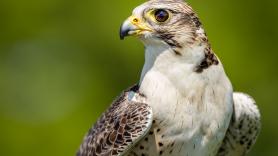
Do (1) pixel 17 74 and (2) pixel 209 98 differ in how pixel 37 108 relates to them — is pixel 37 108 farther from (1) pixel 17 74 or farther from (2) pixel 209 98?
(2) pixel 209 98

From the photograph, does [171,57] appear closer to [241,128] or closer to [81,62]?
[241,128]

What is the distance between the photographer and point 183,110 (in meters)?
9.00

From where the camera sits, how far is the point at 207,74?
357 inches

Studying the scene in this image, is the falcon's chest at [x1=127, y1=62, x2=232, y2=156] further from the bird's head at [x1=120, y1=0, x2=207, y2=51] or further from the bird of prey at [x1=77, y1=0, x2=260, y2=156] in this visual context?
the bird's head at [x1=120, y1=0, x2=207, y2=51]

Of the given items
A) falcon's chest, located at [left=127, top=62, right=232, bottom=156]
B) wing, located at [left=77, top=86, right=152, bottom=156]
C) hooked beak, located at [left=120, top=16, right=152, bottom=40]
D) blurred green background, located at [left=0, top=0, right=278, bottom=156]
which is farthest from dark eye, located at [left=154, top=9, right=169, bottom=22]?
blurred green background, located at [left=0, top=0, right=278, bottom=156]

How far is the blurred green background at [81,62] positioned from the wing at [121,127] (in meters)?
7.19

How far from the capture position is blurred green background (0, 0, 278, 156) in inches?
683

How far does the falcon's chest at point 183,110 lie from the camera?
354 inches

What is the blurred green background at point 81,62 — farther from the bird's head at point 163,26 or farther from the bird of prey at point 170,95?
the bird's head at point 163,26

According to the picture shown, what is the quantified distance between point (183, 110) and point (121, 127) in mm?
533

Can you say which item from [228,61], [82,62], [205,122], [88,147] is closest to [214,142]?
[205,122]

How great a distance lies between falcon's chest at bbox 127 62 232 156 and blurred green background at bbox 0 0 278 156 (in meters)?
7.49

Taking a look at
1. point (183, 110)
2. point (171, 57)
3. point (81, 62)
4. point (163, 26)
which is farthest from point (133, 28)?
point (81, 62)

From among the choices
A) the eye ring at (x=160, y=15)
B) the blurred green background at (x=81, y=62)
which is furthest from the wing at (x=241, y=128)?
the blurred green background at (x=81, y=62)
